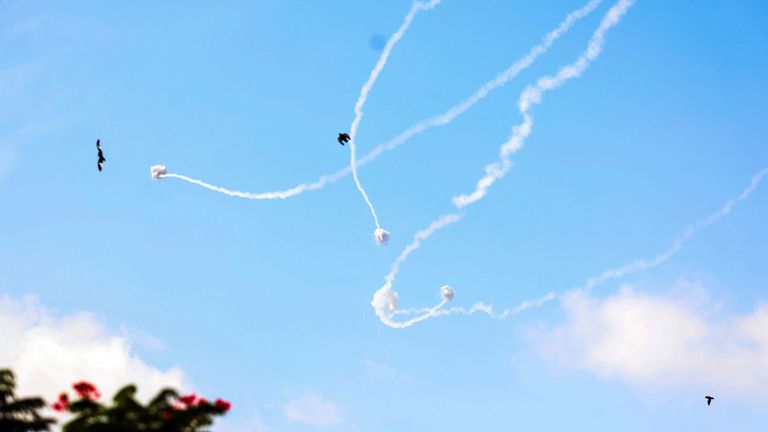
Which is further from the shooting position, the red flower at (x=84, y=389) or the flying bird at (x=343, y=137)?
the flying bird at (x=343, y=137)

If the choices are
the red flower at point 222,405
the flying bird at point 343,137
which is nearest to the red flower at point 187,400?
the red flower at point 222,405

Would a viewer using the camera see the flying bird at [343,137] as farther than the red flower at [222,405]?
Yes

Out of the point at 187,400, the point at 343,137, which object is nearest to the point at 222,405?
the point at 187,400

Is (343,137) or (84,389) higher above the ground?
(343,137)

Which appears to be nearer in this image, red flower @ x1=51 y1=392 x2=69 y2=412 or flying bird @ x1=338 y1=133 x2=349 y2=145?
red flower @ x1=51 y1=392 x2=69 y2=412

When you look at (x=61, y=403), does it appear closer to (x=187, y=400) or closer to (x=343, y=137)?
(x=187, y=400)

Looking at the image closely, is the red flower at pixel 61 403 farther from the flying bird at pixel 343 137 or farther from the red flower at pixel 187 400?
the flying bird at pixel 343 137

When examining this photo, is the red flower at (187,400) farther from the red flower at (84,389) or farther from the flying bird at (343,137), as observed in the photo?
the flying bird at (343,137)

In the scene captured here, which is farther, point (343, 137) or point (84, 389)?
point (343, 137)

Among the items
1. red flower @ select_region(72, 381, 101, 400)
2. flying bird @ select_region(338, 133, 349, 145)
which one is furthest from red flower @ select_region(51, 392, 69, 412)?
flying bird @ select_region(338, 133, 349, 145)

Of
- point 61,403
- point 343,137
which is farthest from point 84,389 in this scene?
point 343,137

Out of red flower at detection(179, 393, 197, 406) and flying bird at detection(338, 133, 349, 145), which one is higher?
flying bird at detection(338, 133, 349, 145)

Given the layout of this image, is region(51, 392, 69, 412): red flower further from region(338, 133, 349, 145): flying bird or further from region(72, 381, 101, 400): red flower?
region(338, 133, 349, 145): flying bird

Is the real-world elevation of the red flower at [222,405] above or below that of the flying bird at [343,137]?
below
